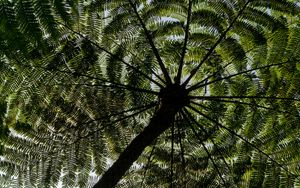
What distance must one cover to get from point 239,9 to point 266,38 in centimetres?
37

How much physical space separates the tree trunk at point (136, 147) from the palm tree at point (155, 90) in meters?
0.57

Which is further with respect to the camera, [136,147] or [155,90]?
[155,90]

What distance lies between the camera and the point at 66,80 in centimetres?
411

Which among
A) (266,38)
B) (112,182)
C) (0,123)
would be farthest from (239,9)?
(0,123)

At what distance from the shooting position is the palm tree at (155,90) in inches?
155

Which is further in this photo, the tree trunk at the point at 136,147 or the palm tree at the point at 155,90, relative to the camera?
the palm tree at the point at 155,90

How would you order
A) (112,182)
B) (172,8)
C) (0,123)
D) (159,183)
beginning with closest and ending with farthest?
1. (112,182)
2. (0,123)
3. (172,8)
4. (159,183)

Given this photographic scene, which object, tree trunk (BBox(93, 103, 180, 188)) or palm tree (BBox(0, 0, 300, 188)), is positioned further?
palm tree (BBox(0, 0, 300, 188))

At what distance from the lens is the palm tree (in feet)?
12.9

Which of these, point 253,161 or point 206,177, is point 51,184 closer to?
point 206,177

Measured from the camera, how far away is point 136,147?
3.10 metres

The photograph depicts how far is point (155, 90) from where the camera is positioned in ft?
13.6

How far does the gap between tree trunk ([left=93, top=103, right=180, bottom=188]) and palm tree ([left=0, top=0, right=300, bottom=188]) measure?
1.86 feet

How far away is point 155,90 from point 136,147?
44.4 inches
